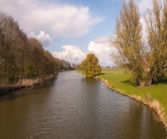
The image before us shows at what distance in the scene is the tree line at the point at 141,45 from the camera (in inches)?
920

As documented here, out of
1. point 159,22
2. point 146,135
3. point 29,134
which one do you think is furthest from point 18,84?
point 159,22

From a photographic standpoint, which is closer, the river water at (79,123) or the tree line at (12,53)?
the river water at (79,123)

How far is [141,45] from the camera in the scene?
25.1 metres

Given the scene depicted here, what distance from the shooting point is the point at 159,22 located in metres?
24.0

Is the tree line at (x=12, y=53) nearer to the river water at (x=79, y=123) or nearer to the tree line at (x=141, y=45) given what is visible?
the river water at (x=79, y=123)

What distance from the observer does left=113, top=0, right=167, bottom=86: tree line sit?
76.6 feet

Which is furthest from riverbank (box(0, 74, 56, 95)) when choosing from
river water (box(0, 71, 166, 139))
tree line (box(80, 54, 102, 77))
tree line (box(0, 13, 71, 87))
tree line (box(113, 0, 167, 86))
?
tree line (box(80, 54, 102, 77))

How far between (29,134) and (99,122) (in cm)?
615

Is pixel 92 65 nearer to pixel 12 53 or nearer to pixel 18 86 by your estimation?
pixel 18 86

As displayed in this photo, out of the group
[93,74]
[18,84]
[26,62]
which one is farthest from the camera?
[93,74]

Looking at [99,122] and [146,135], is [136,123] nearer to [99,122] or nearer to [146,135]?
[146,135]

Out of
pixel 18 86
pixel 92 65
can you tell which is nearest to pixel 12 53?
pixel 18 86

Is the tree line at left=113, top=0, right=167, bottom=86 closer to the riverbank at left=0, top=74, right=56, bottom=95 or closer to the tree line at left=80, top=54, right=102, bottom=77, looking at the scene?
the riverbank at left=0, top=74, right=56, bottom=95

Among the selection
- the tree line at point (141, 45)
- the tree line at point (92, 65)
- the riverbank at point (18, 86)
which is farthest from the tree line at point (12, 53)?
the tree line at point (92, 65)
